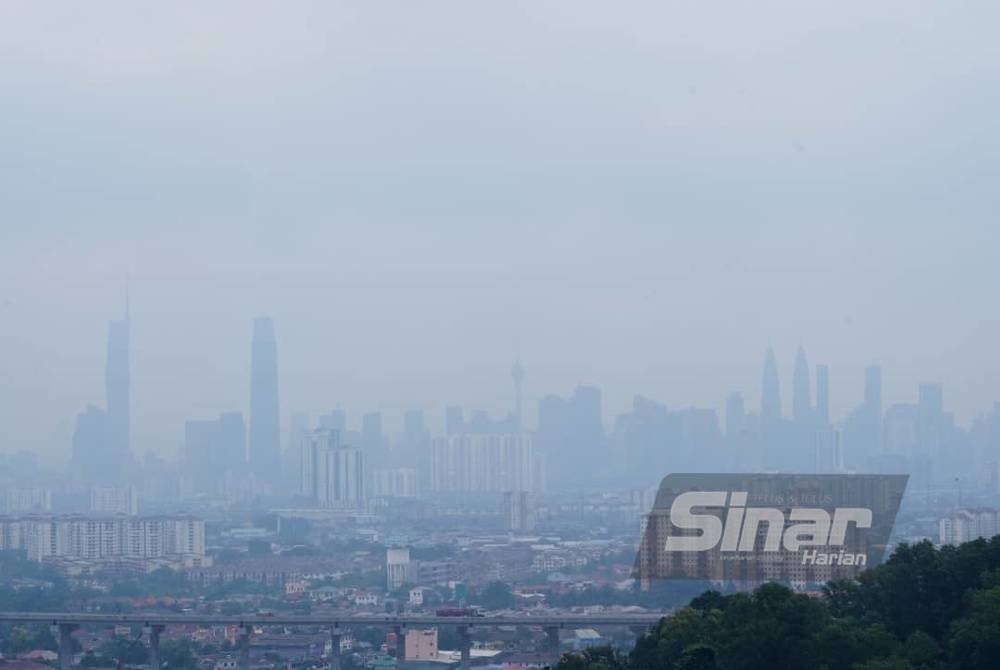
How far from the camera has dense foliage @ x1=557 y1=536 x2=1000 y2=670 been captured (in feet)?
26.7

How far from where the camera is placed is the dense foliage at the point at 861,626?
8125 millimetres

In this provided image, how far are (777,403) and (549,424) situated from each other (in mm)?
9592

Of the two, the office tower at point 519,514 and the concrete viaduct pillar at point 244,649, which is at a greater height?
the office tower at point 519,514

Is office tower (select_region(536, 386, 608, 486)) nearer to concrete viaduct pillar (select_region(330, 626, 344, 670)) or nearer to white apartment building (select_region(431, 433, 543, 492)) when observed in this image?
white apartment building (select_region(431, 433, 543, 492))

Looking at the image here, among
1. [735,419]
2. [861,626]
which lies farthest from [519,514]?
[861,626]

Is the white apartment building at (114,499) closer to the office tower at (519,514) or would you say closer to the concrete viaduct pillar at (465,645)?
the office tower at (519,514)

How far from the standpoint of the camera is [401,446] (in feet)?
176

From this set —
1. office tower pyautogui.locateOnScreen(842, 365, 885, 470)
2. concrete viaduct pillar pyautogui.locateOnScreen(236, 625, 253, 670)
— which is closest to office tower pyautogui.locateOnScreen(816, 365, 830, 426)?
office tower pyautogui.locateOnScreen(842, 365, 885, 470)

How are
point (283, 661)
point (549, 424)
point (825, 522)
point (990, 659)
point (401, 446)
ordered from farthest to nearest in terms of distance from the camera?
point (401, 446) < point (549, 424) < point (283, 661) < point (825, 522) < point (990, 659)

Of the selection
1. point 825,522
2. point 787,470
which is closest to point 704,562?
point 825,522

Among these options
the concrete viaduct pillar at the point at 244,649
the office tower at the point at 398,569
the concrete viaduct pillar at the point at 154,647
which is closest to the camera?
the concrete viaduct pillar at the point at 154,647

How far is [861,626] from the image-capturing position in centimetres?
951

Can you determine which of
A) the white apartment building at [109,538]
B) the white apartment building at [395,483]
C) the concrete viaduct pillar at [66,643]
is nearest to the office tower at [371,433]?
the white apartment building at [395,483]

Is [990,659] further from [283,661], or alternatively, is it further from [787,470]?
[787,470]
